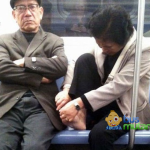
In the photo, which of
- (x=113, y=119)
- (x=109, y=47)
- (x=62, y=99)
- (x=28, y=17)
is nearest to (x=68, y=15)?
(x=28, y=17)

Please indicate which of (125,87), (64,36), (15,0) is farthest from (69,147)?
A: (15,0)

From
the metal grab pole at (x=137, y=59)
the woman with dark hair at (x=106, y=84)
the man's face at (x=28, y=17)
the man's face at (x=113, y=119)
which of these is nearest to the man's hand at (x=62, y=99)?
the woman with dark hair at (x=106, y=84)

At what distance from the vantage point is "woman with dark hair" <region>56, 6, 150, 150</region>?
138 centimetres

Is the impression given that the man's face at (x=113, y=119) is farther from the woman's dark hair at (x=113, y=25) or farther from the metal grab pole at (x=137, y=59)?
the woman's dark hair at (x=113, y=25)

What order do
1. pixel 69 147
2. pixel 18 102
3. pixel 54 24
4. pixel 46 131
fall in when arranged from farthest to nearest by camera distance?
pixel 54 24 < pixel 69 147 < pixel 18 102 < pixel 46 131

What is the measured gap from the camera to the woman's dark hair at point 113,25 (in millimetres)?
1380

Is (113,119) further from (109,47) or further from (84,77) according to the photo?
(109,47)

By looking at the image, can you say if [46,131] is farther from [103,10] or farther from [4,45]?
[103,10]

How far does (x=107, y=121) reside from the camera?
141 cm

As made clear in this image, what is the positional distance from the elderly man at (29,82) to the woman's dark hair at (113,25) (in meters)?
0.32

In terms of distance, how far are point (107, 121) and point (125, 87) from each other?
220 millimetres

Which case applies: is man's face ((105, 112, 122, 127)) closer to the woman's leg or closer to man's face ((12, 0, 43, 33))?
the woman's leg

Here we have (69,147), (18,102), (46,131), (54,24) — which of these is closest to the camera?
(46,131)

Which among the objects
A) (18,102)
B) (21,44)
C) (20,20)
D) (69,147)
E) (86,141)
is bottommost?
(69,147)
